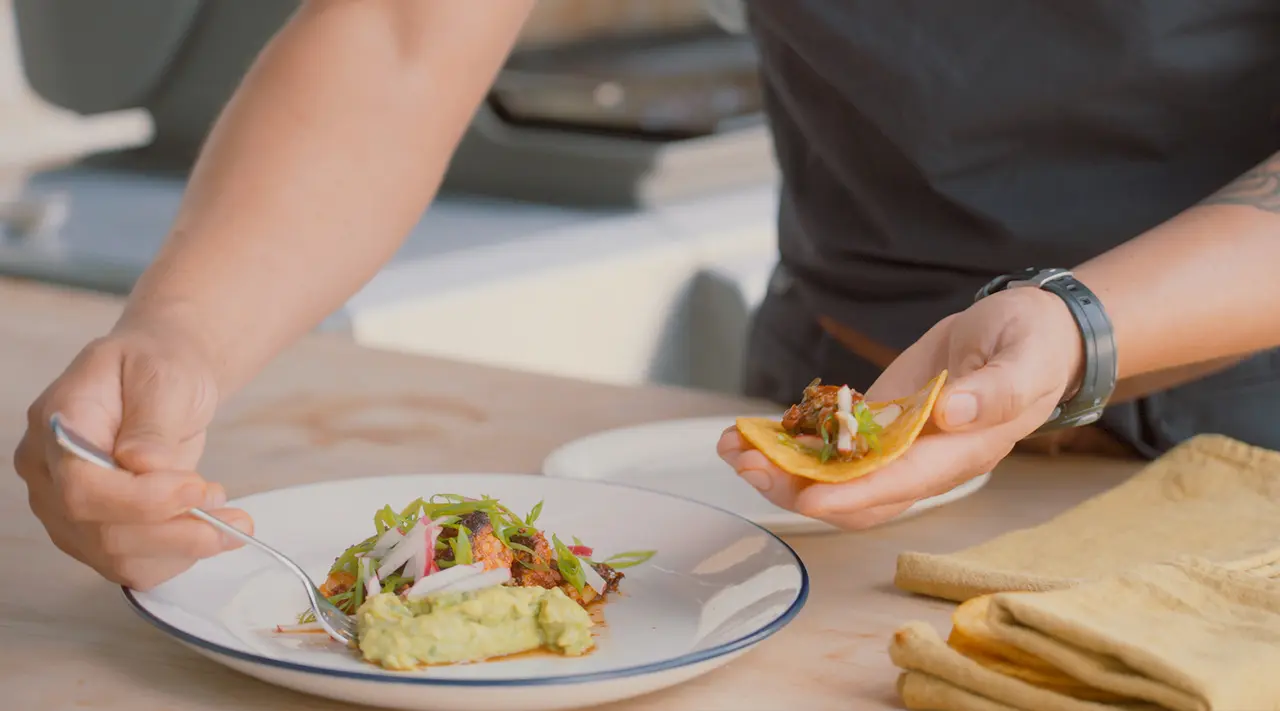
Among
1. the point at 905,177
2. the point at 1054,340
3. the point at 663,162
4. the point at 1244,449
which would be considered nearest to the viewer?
the point at 1054,340

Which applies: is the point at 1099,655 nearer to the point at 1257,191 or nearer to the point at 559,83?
the point at 1257,191

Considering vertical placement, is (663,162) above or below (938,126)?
below

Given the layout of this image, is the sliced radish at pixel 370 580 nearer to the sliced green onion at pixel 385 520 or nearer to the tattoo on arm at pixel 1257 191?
the sliced green onion at pixel 385 520

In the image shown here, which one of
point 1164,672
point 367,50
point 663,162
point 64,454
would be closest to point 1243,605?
point 1164,672

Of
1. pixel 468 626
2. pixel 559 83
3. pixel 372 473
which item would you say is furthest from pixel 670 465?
pixel 559 83

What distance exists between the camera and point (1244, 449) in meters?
1.19

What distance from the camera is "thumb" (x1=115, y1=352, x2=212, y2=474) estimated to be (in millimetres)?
905

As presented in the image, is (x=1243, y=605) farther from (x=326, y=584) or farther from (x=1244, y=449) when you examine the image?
(x=326, y=584)

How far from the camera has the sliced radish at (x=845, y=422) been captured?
991 mm

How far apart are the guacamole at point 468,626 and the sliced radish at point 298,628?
5cm

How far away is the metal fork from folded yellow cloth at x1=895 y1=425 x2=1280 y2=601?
355 mm

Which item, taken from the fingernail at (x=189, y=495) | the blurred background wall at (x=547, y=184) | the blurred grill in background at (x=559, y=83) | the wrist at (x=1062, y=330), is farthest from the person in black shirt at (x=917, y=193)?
the blurred grill in background at (x=559, y=83)

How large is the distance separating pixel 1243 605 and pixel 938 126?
1.92 feet

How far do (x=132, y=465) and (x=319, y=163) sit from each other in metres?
0.42
